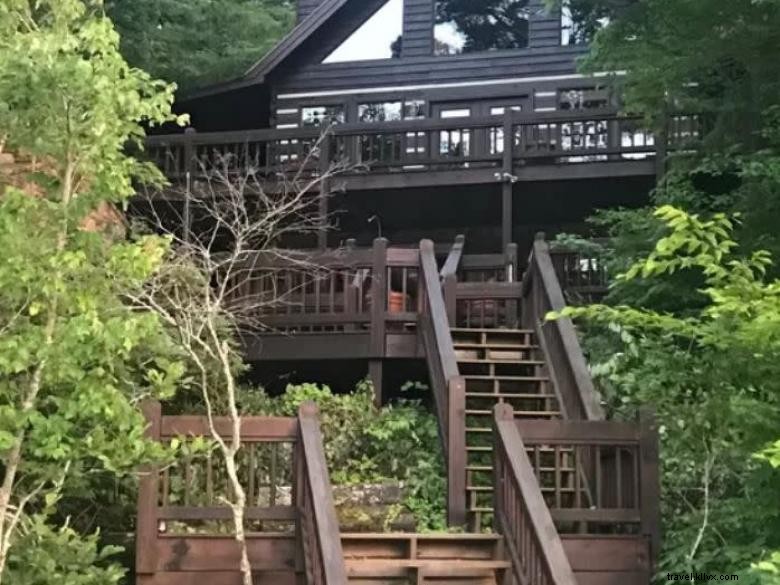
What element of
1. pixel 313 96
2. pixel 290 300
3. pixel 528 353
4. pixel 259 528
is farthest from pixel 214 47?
pixel 259 528

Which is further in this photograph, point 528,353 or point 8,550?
point 528,353

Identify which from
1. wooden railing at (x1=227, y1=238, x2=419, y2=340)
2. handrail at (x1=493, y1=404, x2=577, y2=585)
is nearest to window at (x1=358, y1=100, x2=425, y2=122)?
wooden railing at (x1=227, y1=238, x2=419, y2=340)

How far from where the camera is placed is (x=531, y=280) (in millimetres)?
10133

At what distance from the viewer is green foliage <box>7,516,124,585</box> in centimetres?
505

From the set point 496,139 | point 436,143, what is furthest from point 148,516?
point 496,139

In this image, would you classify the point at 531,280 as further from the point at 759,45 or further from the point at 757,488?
the point at 757,488

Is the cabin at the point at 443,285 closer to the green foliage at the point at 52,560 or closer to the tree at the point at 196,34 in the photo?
the green foliage at the point at 52,560

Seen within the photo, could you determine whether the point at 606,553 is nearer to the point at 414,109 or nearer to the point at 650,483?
the point at 650,483

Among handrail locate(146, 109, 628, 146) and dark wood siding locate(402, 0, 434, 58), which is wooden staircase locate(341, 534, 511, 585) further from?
dark wood siding locate(402, 0, 434, 58)

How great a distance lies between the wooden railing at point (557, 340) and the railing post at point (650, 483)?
1.49ft

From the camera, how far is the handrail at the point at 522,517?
17.5ft

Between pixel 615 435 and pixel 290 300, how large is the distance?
15.1 feet

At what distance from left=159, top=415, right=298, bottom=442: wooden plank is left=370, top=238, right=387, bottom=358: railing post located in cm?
356

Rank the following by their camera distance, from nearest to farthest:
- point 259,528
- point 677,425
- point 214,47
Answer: point 677,425 < point 259,528 < point 214,47
